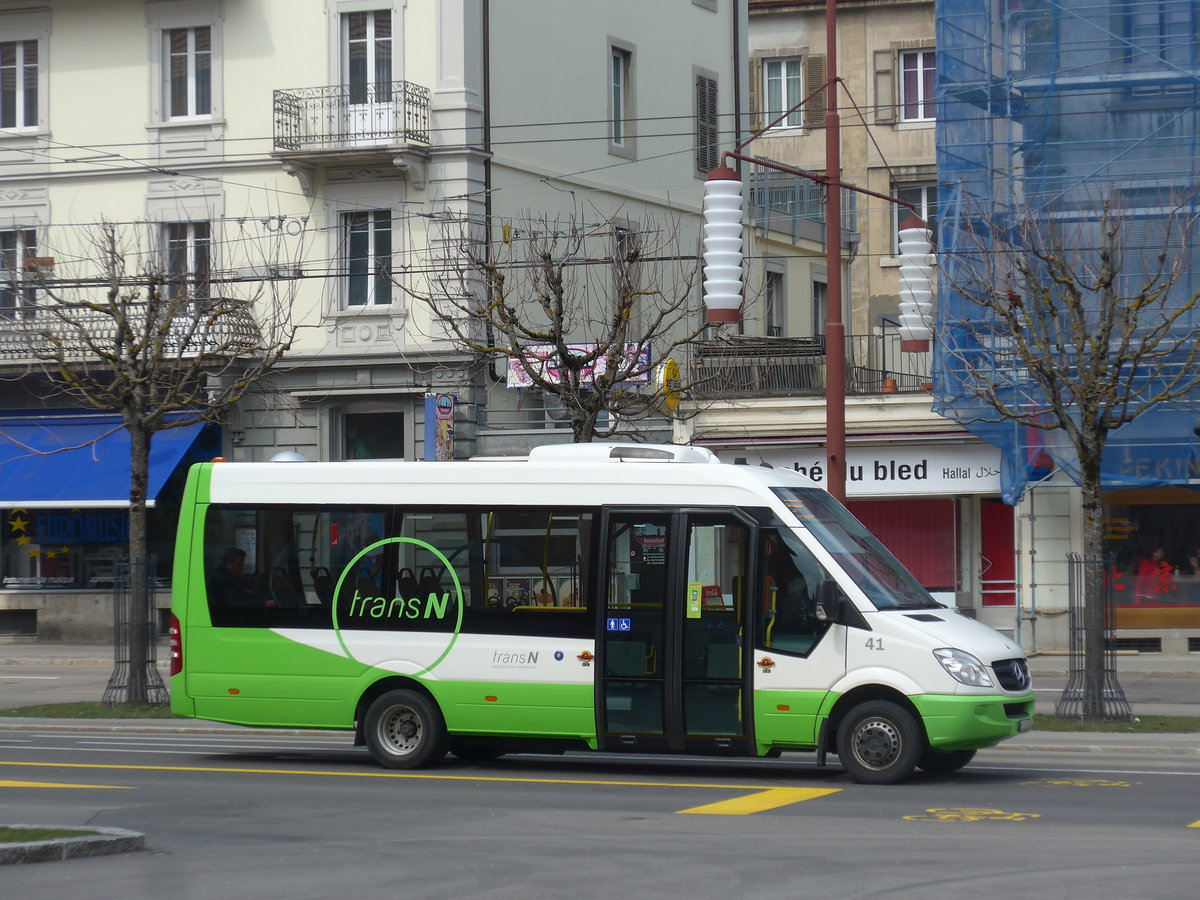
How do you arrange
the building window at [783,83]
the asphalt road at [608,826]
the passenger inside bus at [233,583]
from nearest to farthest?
the asphalt road at [608,826] → the passenger inside bus at [233,583] → the building window at [783,83]

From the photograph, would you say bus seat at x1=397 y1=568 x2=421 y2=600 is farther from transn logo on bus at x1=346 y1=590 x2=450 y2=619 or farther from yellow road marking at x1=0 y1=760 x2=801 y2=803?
yellow road marking at x1=0 y1=760 x2=801 y2=803

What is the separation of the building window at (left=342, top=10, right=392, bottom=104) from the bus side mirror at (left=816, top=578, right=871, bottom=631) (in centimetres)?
1977

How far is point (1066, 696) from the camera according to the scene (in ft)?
59.3

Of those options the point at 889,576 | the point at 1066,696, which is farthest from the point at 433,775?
the point at 1066,696

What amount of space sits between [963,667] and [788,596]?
1427mm

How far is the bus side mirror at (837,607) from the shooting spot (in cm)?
1305

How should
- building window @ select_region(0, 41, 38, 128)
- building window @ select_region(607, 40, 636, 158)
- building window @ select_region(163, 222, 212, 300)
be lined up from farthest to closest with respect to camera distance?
1. building window @ select_region(607, 40, 636, 158)
2. building window @ select_region(0, 41, 38, 128)
3. building window @ select_region(163, 222, 212, 300)

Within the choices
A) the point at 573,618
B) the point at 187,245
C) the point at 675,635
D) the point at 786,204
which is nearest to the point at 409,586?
the point at 573,618

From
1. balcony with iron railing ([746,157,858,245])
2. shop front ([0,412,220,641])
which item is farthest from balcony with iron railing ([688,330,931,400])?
shop front ([0,412,220,641])

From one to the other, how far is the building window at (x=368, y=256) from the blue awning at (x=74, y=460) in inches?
149

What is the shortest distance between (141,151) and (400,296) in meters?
5.85

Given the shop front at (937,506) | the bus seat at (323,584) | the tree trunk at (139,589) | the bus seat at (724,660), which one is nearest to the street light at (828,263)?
the bus seat at (724,660)

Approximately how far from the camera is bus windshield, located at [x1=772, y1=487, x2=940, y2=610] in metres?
13.3

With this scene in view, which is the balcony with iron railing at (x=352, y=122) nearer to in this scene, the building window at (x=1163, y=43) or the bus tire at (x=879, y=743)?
the building window at (x=1163, y=43)
